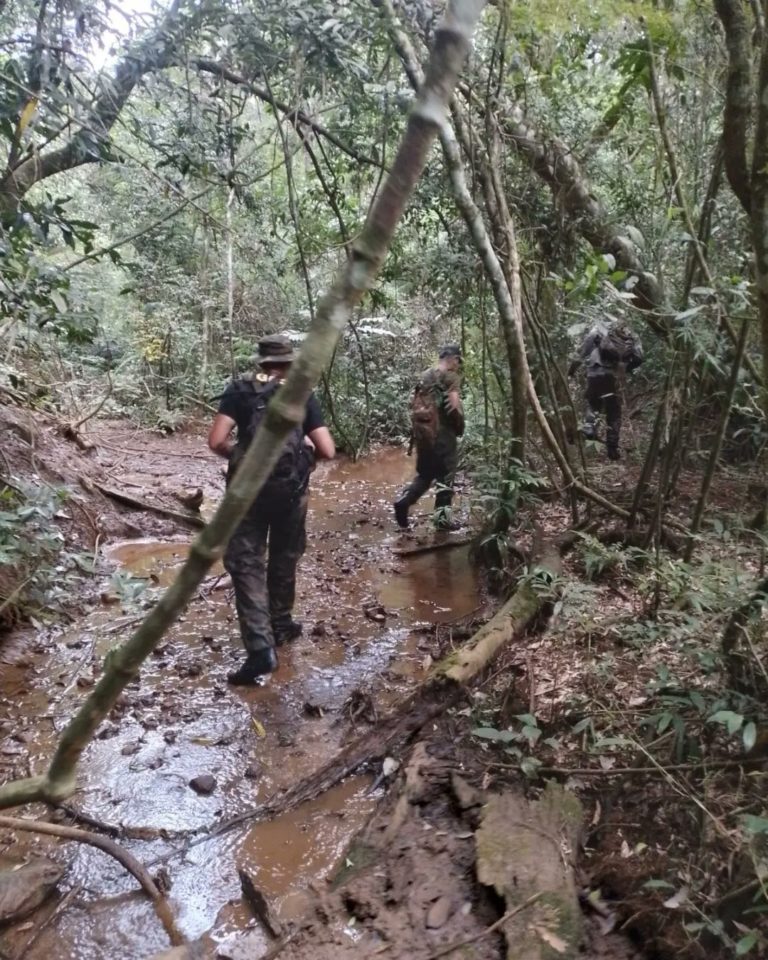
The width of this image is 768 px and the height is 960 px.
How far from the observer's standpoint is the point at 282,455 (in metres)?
4.41

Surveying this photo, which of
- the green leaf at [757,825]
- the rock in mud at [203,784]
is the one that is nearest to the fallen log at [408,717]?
the rock in mud at [203,784]

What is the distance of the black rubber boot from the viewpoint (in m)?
7.70

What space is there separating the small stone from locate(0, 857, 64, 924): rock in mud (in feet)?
5.06

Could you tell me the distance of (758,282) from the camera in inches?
110

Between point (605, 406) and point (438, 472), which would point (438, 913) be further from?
point (605, 406)

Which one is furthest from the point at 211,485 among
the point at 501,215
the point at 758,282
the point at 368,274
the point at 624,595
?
the point at 368,274

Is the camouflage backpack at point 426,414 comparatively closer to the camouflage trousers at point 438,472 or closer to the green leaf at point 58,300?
the camouflage trousers at point 438,472

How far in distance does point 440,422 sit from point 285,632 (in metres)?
2.96

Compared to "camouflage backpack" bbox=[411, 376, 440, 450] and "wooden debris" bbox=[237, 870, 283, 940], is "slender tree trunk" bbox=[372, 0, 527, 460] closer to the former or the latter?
"camouflage backpack" bbox=[411, 376, 440, 450]

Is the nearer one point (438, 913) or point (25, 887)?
point (438, 913)

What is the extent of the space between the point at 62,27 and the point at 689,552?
17.2 feet

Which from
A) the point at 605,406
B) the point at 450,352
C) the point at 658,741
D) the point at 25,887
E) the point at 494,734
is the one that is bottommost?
the point at 25,887

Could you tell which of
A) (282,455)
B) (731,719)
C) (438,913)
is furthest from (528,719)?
(282,455)

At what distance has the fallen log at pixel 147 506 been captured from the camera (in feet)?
25.0
